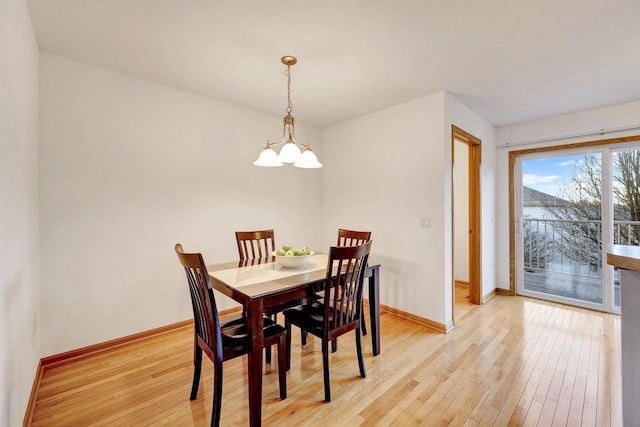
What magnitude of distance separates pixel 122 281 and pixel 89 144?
1214 mm

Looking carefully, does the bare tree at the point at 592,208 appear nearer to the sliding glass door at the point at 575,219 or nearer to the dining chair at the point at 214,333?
the sliding glass door at the point at 575,219

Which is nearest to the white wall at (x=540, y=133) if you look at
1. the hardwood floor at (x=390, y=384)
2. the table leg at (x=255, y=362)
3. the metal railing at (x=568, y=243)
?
the metal railing at (x=568, y=243)

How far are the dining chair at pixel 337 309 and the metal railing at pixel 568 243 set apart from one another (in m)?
3.25

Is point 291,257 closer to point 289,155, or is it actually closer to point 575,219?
point 289,155

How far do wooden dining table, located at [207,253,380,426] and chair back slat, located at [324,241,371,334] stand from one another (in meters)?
0.13

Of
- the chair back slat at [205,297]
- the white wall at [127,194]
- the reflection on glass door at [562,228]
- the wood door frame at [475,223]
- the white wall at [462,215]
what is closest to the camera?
the chair back slat at [205,297]

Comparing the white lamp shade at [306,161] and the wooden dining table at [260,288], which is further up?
the white lamp shade at [306,161]

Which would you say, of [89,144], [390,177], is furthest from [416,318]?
[89,144]

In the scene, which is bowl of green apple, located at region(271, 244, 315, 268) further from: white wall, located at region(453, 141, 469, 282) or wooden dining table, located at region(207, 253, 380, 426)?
white wall, located at region(453, 141, 469, 282)

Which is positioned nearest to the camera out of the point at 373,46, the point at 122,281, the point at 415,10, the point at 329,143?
the point at 415,10

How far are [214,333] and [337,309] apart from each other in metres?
0.85

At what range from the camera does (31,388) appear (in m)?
1.81

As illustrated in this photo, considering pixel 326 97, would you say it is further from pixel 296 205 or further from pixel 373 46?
pixel 296 205

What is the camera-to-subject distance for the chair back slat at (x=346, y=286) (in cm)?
178
